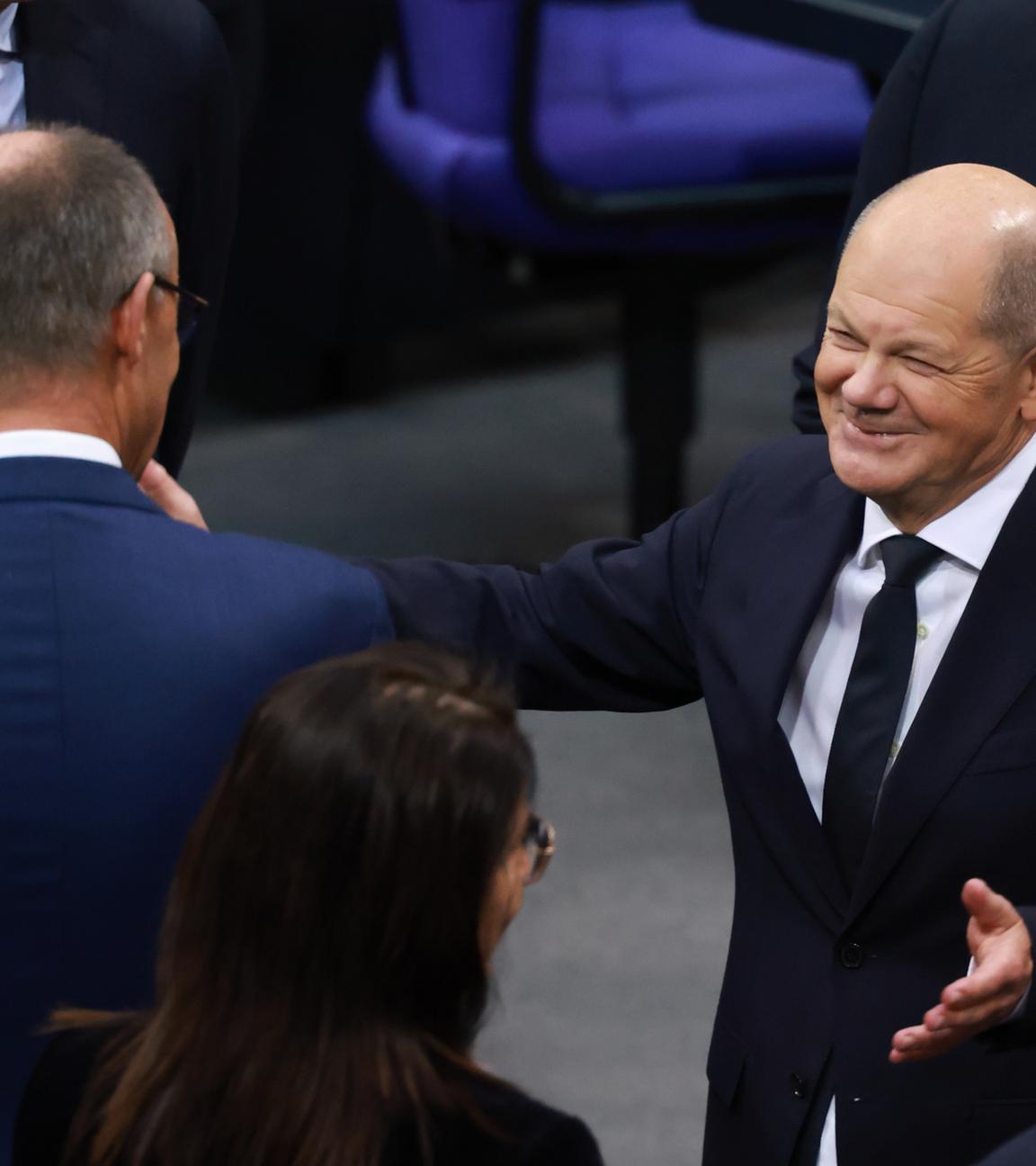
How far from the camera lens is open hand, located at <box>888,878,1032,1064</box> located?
142 cm

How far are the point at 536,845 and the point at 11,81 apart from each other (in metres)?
1.21

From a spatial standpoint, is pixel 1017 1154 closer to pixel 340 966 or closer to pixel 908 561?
pixel 340 966

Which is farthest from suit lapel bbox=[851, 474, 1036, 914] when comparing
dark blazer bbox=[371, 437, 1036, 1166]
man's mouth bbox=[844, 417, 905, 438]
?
man's mouth bbox=[844, 417, 905, 438]

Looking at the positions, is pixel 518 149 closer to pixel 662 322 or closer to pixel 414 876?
pixel 662 322

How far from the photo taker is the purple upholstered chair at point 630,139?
3396 mm

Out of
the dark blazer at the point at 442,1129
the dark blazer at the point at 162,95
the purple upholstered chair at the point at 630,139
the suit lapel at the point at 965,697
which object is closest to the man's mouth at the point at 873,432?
the suit lapel at the point at 965,697

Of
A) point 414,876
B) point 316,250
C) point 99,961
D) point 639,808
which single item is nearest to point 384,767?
point 414,876

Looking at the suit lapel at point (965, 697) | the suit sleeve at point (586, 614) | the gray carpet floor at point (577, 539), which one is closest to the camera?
the suit lapel at point (965, 697)

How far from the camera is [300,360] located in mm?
4711

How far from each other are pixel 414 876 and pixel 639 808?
6.95 ft

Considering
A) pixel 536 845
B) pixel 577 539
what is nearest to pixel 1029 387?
pixel 536 845

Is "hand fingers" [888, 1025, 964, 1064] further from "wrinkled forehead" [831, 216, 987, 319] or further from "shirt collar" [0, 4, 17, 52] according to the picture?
"shirt collar" [0, 4, 17, 52]

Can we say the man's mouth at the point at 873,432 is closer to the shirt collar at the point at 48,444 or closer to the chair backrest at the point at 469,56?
the shirt collar at the point at 48,444

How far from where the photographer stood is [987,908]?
142cm
